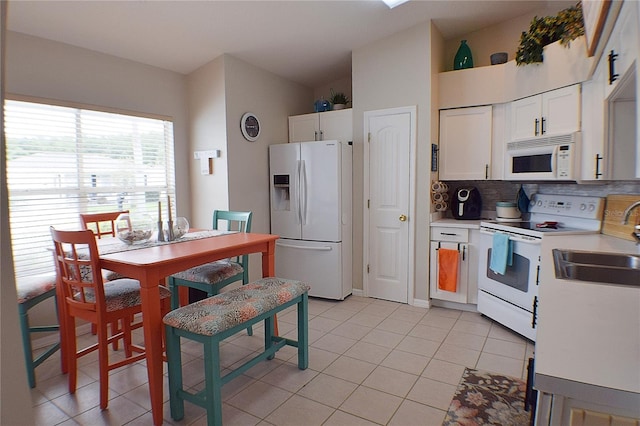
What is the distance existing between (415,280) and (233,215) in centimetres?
193

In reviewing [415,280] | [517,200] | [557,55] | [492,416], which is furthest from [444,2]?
[492,416]

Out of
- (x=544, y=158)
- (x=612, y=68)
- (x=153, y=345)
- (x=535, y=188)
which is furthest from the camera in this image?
(x=535, y=188)

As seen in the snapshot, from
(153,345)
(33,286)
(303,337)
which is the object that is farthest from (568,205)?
(33,286)

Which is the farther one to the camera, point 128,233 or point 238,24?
point 238,24

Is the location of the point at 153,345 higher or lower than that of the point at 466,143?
lower

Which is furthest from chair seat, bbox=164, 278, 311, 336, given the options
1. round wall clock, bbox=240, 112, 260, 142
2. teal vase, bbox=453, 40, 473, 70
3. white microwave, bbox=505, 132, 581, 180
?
teal vase, bbox=453, 40, 473, 70

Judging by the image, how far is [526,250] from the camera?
271cm

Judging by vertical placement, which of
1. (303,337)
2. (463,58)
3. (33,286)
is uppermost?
(463,58)

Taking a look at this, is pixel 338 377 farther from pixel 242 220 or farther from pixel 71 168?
pixel 71 168

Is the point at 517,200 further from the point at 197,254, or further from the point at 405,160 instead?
the point at 197,254

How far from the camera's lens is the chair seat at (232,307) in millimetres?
1773

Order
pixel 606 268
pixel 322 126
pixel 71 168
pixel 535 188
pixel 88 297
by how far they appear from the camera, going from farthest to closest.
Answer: pixel 322 126, pixel 535 188, pixel 71 168, pixel 88 297, pixel 606 268

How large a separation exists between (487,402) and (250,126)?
318 cm

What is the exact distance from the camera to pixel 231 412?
1956 mm
